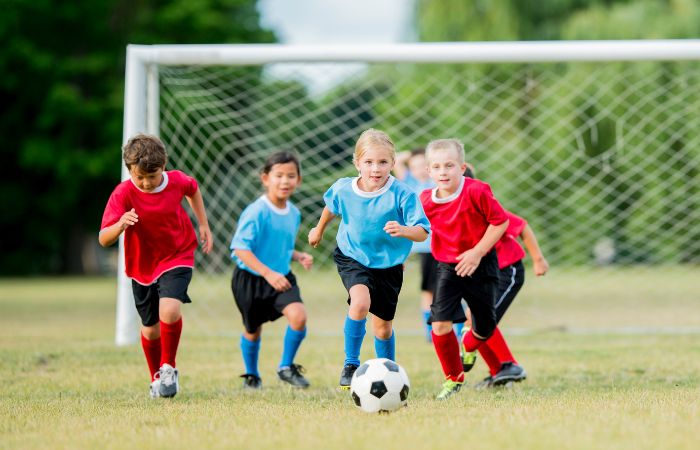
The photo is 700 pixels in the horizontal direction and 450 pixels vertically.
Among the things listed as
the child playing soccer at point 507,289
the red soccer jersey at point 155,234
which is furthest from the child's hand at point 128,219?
the child playing soccer at point 507,289

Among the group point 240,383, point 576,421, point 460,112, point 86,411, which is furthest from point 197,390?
point 460,112

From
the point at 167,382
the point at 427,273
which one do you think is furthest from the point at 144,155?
the point at 427,273

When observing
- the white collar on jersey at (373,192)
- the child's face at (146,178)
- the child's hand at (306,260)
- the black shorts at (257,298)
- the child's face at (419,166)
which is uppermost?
the child's face at (419,166)

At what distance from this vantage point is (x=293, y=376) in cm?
545

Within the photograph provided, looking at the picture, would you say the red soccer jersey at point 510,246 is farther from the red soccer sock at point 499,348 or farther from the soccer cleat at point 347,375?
the soccer cleat at point 347,375

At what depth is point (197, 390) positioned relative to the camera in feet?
16.9

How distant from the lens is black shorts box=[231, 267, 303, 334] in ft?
18.2

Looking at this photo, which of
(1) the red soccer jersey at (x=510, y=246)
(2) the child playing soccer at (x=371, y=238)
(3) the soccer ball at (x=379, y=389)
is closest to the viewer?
(3) the soccer ball at (x=379, y=389)

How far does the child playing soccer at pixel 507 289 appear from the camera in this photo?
5.29 m

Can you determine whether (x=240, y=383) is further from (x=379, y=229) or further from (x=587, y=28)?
(x=587, y=28)

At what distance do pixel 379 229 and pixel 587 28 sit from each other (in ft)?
52.7

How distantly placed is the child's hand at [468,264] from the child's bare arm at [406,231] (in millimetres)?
312

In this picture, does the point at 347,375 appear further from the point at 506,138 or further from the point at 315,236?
the point at 506,138

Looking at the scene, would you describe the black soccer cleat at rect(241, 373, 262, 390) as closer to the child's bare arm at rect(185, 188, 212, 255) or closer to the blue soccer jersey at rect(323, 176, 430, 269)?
the child's bare arm at rect(185, 188, 212, 255)
